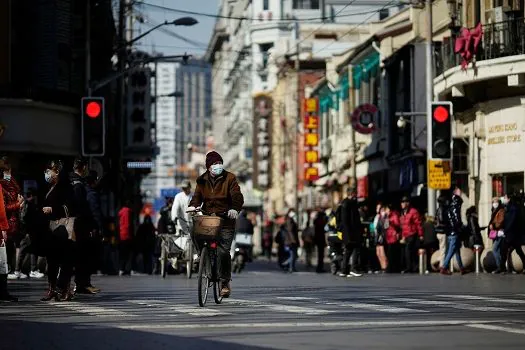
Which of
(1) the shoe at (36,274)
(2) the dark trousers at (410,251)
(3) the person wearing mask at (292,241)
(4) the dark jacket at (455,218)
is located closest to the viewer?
(4) the dark jacket at (455,218)

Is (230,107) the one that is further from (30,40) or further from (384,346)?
(384,346)

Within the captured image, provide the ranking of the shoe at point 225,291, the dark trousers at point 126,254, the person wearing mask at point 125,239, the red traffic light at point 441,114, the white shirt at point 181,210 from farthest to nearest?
1. the dark trousers at point 126,254
2. the person wearing mask at point 125,239
3. the red traffic light at point 441,114
4. the white shirt at point 181,210
5. the shoe at point 225,291

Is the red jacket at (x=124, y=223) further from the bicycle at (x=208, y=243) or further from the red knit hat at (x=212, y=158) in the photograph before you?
the bicycle at (x=208, y=243)

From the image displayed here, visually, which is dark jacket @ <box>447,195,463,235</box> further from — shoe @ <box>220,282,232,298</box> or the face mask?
the face mask

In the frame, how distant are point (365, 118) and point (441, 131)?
25778 millimetres

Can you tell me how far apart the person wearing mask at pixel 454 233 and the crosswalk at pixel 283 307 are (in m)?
13.7

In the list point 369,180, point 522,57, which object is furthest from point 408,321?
point 369,180

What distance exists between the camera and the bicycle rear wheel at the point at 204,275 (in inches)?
726

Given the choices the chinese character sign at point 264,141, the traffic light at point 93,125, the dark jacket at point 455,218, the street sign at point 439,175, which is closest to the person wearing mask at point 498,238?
the dark jacket at point 455,218

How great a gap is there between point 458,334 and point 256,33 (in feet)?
414

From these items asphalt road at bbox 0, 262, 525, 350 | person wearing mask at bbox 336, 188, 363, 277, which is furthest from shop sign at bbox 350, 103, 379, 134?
asphalt road at bbox 0, 262, 525, 350

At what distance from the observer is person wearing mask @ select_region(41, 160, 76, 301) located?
20859 millimetres

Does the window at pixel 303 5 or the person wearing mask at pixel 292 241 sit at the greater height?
the window at pixel 303 5

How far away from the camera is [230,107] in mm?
165625
